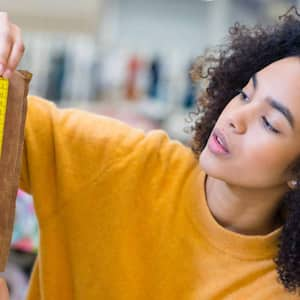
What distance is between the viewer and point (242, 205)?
102 centimetres

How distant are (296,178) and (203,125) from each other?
225 mm

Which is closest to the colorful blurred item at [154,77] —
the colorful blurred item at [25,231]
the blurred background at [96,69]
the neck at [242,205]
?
the blurred background at [96,69]

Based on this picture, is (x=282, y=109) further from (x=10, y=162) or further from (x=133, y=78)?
(x=133, y=78)

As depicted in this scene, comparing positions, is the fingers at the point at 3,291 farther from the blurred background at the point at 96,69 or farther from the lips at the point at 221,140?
the blurred background at the point at 96,69

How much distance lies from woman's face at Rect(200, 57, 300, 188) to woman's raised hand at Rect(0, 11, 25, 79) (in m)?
0.32

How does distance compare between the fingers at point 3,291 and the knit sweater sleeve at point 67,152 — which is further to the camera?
the knit sweater sleeve at point 67,152

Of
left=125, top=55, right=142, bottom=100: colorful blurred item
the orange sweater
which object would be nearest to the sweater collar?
the orange sweater

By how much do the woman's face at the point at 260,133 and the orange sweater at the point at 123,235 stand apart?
0.39 ft

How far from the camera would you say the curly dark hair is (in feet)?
3.28

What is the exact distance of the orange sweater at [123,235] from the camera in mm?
979

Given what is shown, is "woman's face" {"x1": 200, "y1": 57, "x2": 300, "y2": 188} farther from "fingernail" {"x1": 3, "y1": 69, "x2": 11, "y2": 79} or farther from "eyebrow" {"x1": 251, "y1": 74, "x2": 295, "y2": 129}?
"fingernail" {"x1": 3, "y1": 69, "x2": 11, "y2": 79}

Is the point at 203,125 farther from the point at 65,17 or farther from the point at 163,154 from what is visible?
the point at 65,17

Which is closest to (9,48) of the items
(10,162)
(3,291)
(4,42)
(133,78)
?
(4,42)

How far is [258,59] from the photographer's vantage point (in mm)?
1077
